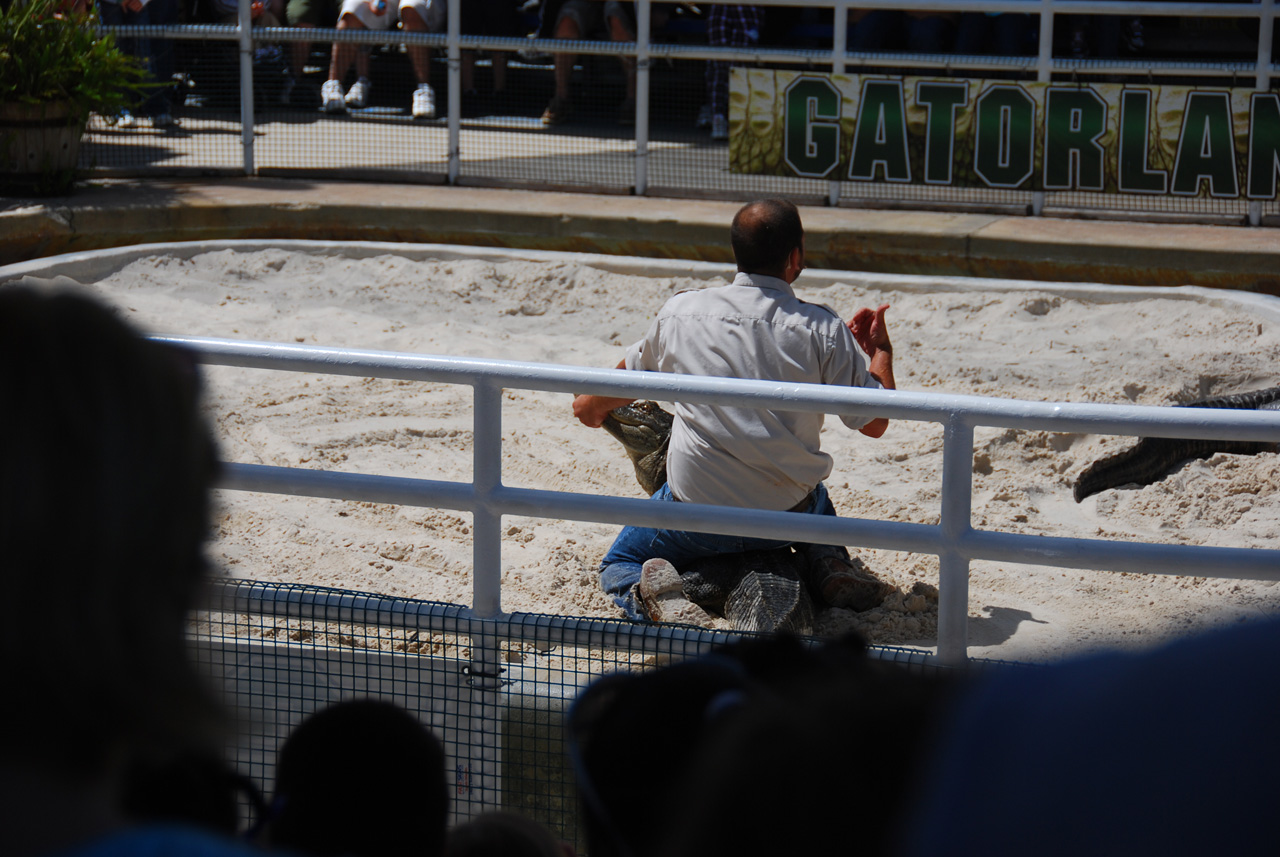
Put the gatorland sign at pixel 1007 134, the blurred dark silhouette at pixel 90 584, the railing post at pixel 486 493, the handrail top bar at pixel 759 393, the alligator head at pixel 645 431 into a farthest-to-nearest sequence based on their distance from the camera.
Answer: the gatorland sign at pixel 1007 134 < the alligator head at pixel 645 431 < the railing post at pixel 486 493 < the handrail top bar at pixel 759 393 < the blurred dark silhouette at pixel 90 584

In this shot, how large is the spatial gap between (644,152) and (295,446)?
3607 mm

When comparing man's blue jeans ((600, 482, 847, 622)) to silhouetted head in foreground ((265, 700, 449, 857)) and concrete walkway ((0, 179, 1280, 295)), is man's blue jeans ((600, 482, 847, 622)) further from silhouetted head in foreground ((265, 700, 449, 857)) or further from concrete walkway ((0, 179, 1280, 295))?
concrete walkway ((0, 179, 1280, 295))

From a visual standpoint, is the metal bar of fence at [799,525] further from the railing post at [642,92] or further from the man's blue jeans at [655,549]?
the railing post at [642,92]

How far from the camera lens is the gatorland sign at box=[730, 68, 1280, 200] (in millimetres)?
6879

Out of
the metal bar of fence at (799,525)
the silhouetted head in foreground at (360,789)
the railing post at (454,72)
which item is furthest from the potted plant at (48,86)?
the silhouetted head in foreground at (360,789)

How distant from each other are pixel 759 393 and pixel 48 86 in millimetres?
6050

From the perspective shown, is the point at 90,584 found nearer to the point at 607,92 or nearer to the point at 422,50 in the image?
the point at 607,92

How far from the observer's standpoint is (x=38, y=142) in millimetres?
7137

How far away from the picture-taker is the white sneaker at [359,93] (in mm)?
9008

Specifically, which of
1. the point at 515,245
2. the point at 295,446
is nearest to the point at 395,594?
the point at 295,446

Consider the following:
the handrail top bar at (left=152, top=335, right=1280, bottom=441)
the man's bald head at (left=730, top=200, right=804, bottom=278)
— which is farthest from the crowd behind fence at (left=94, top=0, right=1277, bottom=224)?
the handrail top bar at (left=152, top=335, right=1280, bottom=441)

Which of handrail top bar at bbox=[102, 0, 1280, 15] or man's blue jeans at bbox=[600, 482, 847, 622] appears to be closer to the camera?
man's blue jeans at bbox=[600, 482, 847, 622]

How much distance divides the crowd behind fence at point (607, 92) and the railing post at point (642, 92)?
1 cm

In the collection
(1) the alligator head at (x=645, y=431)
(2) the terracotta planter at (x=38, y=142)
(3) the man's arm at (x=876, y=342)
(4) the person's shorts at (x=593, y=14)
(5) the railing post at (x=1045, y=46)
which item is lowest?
(1) the alligator head at (x=645, y=431)
